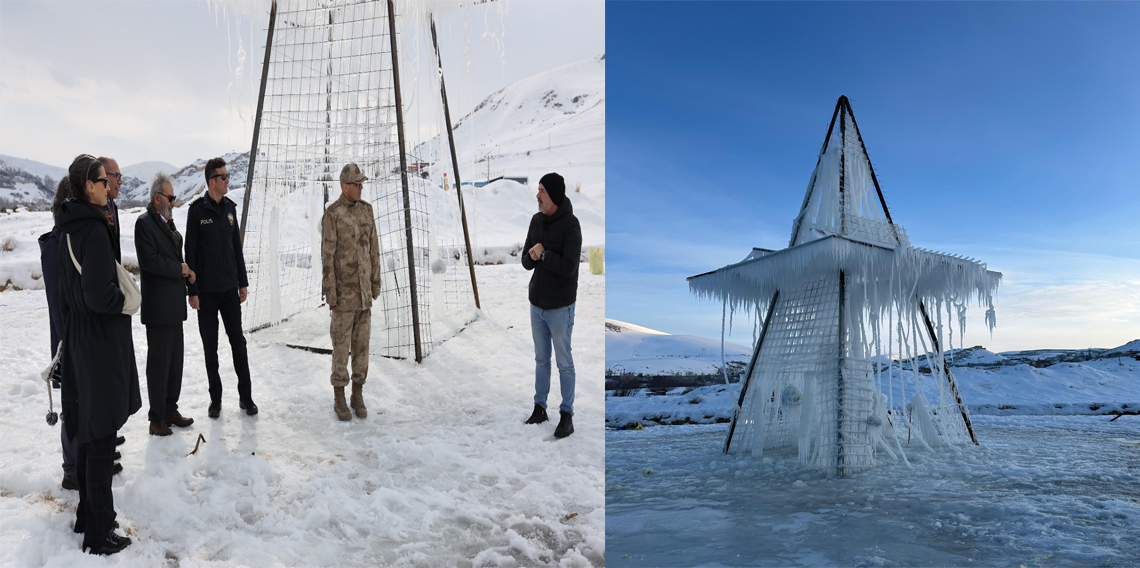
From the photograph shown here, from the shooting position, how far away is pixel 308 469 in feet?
11.3

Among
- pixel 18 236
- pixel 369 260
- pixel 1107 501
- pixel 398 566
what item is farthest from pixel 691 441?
pixel 18 236

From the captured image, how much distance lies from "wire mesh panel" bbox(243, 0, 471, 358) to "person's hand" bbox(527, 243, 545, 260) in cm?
275

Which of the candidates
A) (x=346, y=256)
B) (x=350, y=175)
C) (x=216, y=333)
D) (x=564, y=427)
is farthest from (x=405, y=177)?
(x=564, y=427)

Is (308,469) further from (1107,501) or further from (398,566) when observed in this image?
(1107,501)

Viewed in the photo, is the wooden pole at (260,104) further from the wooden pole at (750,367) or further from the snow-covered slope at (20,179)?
the snow-covered slope at (20,179)

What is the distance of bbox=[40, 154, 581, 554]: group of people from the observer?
2.60m

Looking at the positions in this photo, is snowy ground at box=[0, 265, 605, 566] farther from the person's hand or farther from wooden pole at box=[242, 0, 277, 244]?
wooden pole at box=[242, 0, 277, 244]

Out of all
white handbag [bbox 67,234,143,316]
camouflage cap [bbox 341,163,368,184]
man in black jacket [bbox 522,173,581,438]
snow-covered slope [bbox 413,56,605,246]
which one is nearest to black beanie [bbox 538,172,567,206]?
man in black jacket [bbox 522,173,581,438]

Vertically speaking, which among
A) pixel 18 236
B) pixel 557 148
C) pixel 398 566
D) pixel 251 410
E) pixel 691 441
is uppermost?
pixel 557 148

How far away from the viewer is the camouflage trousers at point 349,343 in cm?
438

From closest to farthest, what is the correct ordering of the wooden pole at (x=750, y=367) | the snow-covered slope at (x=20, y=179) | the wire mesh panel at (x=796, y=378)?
the wire mesh panel at (x=796, y=378)
the wooden pole at (x=750, y=367)
the snow-covered slope at (x=20, y=179)

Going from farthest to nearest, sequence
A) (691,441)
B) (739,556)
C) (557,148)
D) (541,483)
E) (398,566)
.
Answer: (557,148)
(691,441)
(541,483)
(739,556)
(398,566)

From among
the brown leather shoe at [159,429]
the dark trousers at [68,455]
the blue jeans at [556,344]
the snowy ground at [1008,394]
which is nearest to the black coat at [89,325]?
the dark trousers at [68,455]

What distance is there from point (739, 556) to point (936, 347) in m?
3.98
